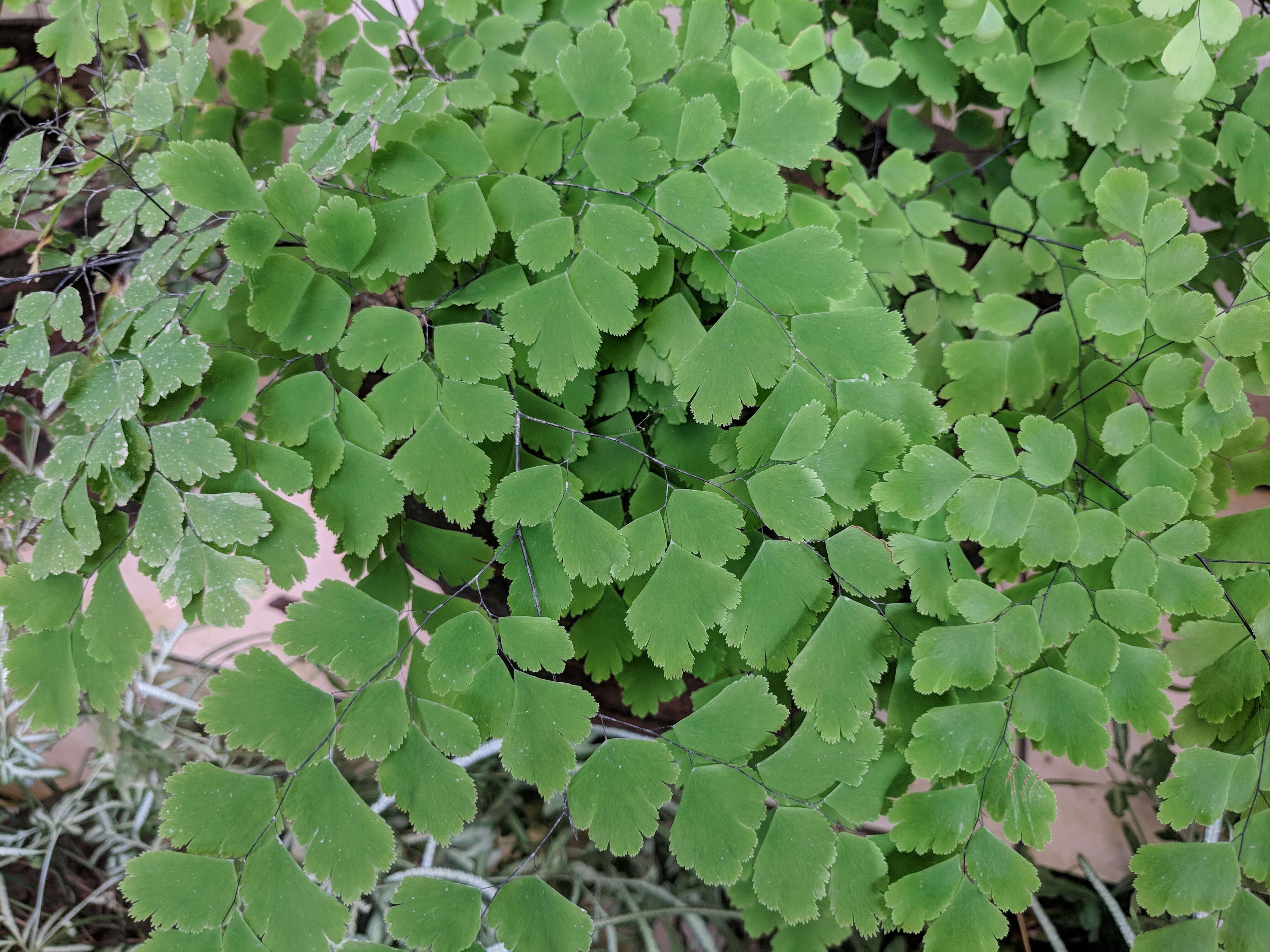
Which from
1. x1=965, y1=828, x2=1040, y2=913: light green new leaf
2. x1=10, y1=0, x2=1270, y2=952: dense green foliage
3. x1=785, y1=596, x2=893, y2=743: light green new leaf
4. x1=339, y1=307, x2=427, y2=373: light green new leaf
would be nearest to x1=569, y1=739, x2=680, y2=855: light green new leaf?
x1=10, y1=0, x2=1270, y2=952: dense green foliage

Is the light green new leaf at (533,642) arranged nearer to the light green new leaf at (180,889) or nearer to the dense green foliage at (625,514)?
the dense green foliage at (625,514)

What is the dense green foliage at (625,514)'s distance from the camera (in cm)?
49

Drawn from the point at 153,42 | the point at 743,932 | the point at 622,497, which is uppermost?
the point at 153,42

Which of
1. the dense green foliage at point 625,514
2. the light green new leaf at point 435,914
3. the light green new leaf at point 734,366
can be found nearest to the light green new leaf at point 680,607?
the dense green foliage at point 625,514

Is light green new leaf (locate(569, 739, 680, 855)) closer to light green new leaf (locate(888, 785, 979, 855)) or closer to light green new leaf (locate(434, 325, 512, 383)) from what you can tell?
light green new leaf (locate(888, 785, 979, 855))

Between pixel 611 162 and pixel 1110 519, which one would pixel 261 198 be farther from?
pixel 1110 519

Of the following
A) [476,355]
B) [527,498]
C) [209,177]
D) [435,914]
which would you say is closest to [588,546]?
[527,498]

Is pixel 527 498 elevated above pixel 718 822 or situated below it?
above

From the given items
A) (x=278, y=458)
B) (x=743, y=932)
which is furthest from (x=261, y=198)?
(x=743, y=932)

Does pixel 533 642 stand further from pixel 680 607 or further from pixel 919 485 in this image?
pixel 919 485

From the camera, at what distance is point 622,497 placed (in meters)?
0.65

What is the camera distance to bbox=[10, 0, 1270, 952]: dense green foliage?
490mm

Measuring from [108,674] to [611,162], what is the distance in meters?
0.54

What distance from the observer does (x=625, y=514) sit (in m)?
0.64
